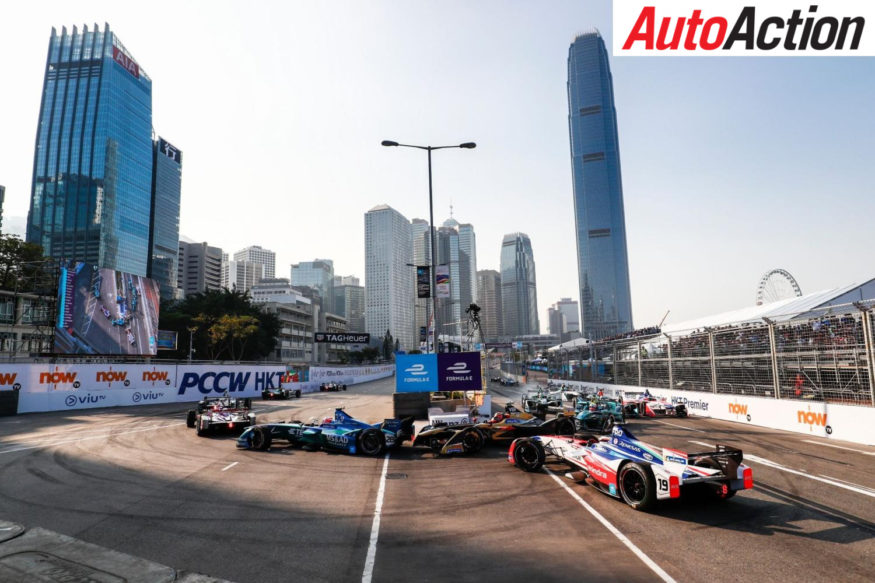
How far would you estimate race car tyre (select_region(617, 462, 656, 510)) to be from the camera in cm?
784

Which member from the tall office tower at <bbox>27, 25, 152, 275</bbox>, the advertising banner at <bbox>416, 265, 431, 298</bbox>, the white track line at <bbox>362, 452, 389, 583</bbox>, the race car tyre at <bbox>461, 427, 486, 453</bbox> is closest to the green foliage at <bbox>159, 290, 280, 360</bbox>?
the advertising banner at <bbox>416, 265, 431, 298</bbox>

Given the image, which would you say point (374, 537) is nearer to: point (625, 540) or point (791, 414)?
point (625, 540)

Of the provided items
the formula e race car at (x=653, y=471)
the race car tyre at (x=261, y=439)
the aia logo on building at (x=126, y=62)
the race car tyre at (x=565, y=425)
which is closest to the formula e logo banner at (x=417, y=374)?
the race car tyre at (x=565, y=425)

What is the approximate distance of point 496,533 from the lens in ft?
22.9

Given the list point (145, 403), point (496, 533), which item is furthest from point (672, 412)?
point (145, 403)

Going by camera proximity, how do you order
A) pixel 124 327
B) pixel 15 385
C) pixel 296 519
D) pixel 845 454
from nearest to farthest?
pixel 296 519 → pixel 845 454 → pixel 15 385 → pixel 124 327

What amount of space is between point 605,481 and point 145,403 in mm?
32023

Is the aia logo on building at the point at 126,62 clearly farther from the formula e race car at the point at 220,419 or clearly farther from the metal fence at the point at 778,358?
the metal fence at the point at 778,358

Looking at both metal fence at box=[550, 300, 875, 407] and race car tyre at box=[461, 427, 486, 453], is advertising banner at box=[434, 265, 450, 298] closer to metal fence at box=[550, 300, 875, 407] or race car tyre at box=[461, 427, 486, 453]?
race car tyre at box=[461, 427, 486, 453]

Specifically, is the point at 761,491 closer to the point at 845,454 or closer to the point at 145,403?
the point at 845,454

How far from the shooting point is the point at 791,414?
17562mm

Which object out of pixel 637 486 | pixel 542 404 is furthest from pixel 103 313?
pixel 637 486

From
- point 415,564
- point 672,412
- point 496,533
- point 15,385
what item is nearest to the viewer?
point 415,564

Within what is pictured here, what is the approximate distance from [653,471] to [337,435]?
28.8ft
